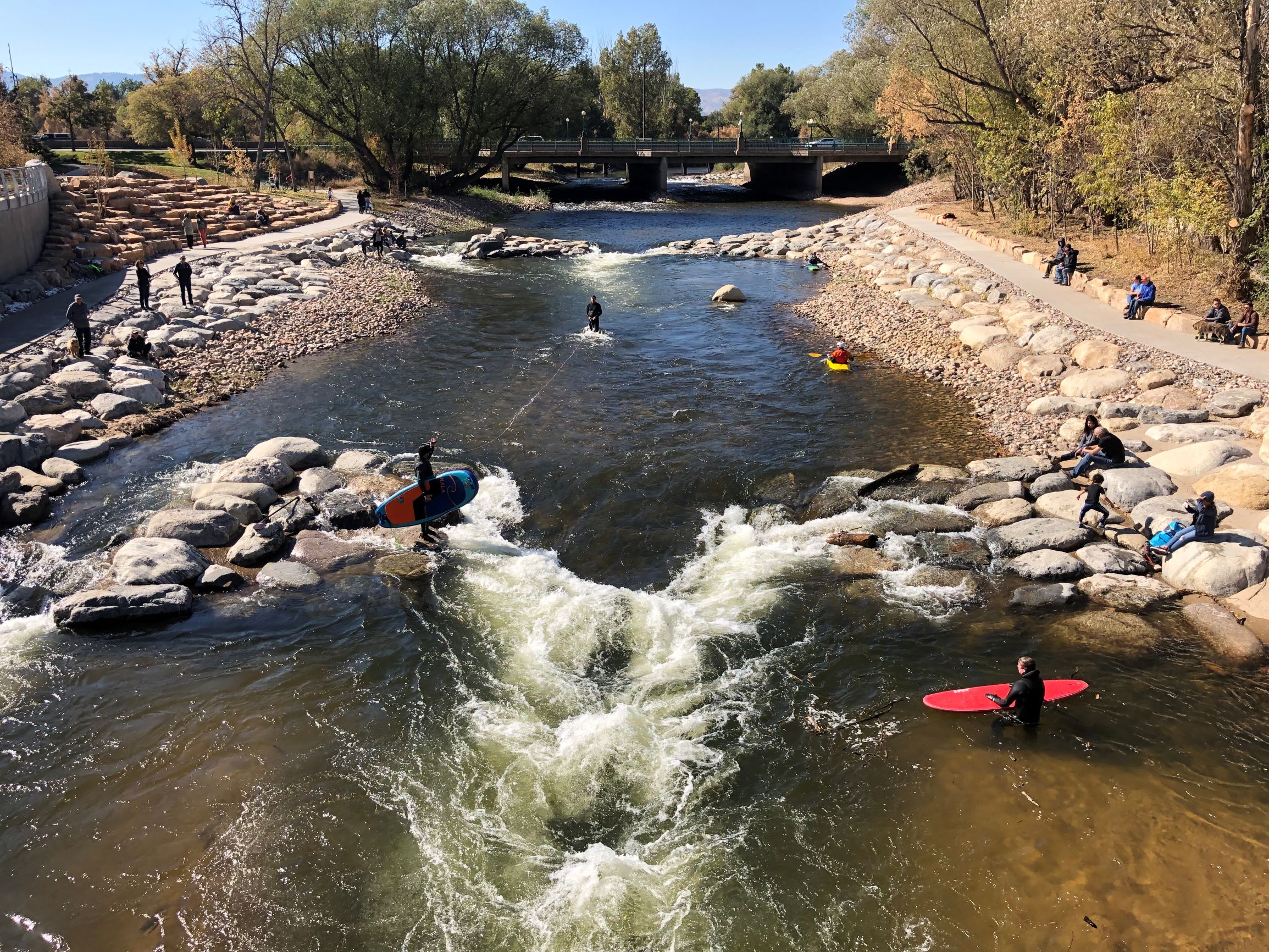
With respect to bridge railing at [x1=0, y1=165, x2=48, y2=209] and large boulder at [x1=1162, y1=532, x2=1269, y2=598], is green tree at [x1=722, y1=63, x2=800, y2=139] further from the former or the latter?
large boulder at [x1=1162, y1=532, x2=1269, y2=598]

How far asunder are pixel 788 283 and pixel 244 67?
41716 millimetres

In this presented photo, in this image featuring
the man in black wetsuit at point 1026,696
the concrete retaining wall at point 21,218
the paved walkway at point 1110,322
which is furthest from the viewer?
the concrete retaining wall at point 21,218

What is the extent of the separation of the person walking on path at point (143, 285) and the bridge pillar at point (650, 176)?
6162 cm

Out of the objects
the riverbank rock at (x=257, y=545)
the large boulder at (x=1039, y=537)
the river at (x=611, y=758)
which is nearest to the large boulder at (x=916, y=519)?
the large boulder at (x=1039, y=537)

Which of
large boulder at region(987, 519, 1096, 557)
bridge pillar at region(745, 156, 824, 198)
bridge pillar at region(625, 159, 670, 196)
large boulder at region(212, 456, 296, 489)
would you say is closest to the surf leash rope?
large boulder at region(212, 456, 296, 489)

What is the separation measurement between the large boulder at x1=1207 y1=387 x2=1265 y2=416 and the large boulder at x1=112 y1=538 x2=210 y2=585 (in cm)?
2064

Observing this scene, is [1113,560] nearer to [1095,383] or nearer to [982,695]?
[982,695]

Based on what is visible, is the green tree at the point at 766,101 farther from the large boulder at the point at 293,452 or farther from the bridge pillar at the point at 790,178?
the large boulder at the point at 293,452

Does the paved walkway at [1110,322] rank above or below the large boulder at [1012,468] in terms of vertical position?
above

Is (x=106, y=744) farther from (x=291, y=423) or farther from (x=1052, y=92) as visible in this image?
(x=1052, y=92)

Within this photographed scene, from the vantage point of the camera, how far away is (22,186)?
3147 cm

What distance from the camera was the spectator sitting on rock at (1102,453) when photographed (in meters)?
16.4

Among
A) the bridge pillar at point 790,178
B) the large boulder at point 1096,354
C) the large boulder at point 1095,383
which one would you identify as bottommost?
the large boulder at point 1095,383

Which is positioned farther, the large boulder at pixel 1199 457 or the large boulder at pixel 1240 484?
the large boulder at pixel 1199 457
